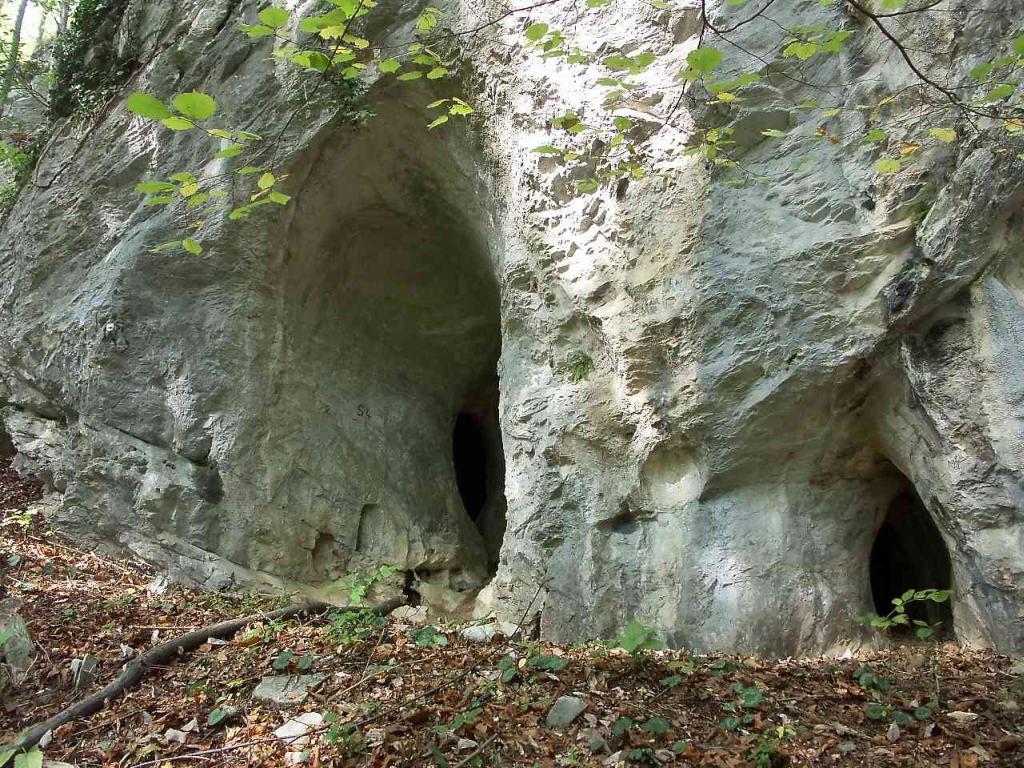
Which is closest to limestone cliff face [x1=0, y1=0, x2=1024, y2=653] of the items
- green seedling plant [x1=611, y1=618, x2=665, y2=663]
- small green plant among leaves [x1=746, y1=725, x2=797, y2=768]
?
green seedling plant [x1=611, y1=618, x2=665, y2=663]

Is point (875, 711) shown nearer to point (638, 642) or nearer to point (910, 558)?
point (638, 642)

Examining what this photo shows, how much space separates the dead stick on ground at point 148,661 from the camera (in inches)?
128

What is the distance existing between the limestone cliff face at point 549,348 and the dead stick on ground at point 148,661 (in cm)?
163

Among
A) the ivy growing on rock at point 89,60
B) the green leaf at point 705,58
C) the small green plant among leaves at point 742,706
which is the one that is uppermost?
the ivy growing on rock at point 89,60

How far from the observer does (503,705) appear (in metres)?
3.04

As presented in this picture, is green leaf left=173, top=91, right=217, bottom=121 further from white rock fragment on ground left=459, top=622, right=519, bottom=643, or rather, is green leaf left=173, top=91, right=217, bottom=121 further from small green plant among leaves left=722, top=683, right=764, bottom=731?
white rock fragment on ground left=459, top=622, right=519, bottom=643

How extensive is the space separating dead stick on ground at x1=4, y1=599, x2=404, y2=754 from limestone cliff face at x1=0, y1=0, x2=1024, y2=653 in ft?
5.36

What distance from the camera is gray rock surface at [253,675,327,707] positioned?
11.0 feet

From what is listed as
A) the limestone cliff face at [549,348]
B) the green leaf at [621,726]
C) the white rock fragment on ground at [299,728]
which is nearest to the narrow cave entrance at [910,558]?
the limestone cliff face at [549,348]

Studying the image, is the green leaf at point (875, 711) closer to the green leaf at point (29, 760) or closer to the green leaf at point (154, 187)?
the green leaf at point (29, 760)

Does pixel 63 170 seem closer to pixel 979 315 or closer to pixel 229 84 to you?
pixel 229 84

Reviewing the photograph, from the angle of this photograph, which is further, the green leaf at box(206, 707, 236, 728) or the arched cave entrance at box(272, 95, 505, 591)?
the arched cave entrance at box(272, 95, 505, 591)

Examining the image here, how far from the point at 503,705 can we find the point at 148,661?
A: 2.19 m

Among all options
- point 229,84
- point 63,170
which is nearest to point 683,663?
point 229,84
